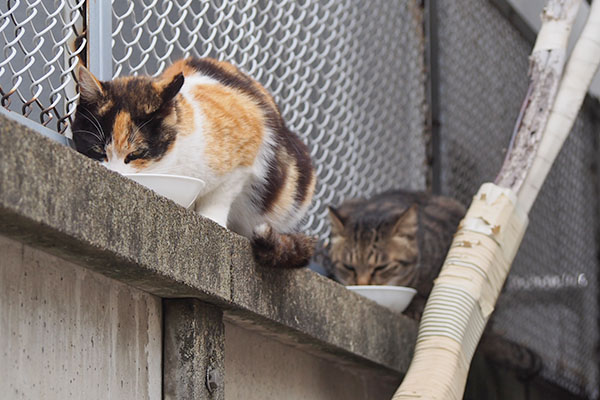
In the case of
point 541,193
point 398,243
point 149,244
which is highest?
point 149,244

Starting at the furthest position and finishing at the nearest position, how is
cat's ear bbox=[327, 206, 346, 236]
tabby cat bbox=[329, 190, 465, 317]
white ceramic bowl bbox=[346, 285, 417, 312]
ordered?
tabby cat bbox=[329, 190, 465, 317] → cat's ear bbox=[327, 206, 346, 236] → white ceramic bowl bbox=[346, 285, 417, 312]

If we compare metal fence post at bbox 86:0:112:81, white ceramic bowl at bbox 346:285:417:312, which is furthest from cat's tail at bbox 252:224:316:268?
white ceramic bowl at bbox 346:285:417:312

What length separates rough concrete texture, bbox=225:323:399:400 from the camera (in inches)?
112

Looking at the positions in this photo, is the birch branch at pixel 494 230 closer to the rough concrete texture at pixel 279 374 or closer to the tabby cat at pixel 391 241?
the rough concrete texture at pixel 279 374

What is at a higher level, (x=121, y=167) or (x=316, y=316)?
(x=121, y=167)

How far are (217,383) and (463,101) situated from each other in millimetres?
2767

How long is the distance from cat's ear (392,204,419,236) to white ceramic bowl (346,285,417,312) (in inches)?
23.5

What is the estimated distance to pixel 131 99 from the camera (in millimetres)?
2402

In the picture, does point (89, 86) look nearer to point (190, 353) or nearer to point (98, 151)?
point (98, 151)

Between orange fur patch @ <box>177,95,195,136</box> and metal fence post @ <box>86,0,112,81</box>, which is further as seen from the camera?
metal fence post @ <box>86,0,112,81</box>

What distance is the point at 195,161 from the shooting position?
245cm

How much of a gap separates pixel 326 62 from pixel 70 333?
7.38ft

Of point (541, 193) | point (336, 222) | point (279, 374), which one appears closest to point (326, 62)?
point (336, 222)

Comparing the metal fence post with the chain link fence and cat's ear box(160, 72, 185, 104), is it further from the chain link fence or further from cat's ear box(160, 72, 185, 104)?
cat's ear box(160, 72, 185, 104)
